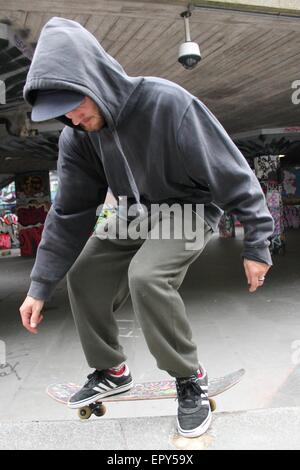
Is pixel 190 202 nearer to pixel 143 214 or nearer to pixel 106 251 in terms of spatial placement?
pixel 143 214

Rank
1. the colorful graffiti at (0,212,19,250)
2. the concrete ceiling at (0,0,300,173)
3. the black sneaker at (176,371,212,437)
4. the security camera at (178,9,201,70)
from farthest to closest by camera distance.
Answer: the colorful graffiti at (0,212,19,250) → the security camera at (178,9,201,70) → the concrete ceiling at (0,0,300,173) → the black sneaker at (176,371,212,437)

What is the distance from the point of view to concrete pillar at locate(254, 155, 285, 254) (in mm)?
14391

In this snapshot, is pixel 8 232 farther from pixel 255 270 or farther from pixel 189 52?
pixel 255 270

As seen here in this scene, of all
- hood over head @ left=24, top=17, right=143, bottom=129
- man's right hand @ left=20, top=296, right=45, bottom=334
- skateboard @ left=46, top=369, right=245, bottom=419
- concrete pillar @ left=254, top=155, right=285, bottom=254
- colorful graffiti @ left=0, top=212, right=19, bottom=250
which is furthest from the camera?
colorful graffiti @ left=0, top=212, right=19, bottom=250

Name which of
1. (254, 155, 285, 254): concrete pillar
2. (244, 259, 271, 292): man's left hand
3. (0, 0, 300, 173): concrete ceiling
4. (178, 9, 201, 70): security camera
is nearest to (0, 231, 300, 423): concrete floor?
(244, 259, 271, 292): man's left hand

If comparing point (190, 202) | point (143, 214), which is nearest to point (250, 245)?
point (190, 202)

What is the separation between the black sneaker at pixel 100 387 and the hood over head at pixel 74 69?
1347mm

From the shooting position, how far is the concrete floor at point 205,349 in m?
4.04

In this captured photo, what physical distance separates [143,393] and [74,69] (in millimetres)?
1650

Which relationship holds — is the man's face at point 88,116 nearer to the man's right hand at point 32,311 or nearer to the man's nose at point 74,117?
the man's nose at point 74,117

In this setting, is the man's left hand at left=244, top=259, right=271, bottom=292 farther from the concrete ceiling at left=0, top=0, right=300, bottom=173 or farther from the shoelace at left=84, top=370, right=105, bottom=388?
the concrete ceiling at left=0, top=0, right=300, bottom=173

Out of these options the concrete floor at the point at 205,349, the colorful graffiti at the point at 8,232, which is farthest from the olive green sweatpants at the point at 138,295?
the colorful graffiti at the point at 8,232

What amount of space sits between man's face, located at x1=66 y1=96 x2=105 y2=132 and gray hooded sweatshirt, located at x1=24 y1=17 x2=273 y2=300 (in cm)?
5

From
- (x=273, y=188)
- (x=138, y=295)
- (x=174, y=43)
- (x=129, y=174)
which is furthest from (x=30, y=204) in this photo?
(x=138, y=295)
